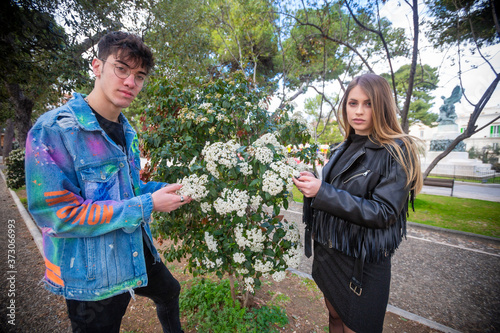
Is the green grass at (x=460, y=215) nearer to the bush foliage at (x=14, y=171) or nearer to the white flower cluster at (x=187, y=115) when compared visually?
the white flower cluster at (x=187, y=115)

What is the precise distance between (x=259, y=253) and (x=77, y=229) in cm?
135

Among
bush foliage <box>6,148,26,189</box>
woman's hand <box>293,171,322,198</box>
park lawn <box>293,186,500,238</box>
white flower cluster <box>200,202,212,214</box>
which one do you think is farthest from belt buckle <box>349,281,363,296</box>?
bush foliage <box>6,148,26,189</box>

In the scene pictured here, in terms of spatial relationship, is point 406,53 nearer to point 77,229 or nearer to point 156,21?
point 156,21

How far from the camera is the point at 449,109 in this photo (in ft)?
55.5

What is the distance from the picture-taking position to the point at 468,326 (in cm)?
266

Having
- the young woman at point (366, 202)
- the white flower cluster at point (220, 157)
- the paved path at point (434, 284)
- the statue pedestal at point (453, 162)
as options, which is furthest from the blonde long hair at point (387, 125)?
the statue pedestal at point (453, 162)

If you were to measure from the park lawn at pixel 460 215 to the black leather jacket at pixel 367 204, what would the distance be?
641 centimetres

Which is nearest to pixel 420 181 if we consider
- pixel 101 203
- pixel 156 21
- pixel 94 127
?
pixel 101 203

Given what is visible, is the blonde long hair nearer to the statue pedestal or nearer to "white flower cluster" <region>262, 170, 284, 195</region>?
"white flower cluster" <region>262, 170, 284, 195</region>

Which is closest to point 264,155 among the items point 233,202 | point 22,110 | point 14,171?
point 233,202

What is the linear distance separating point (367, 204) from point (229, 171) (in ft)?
3.22

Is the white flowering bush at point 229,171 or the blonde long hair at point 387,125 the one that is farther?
the white flowering bush at point 229,171

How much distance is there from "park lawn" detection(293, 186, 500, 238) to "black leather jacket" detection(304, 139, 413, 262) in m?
6.41

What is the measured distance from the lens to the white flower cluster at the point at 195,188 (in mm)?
1514
